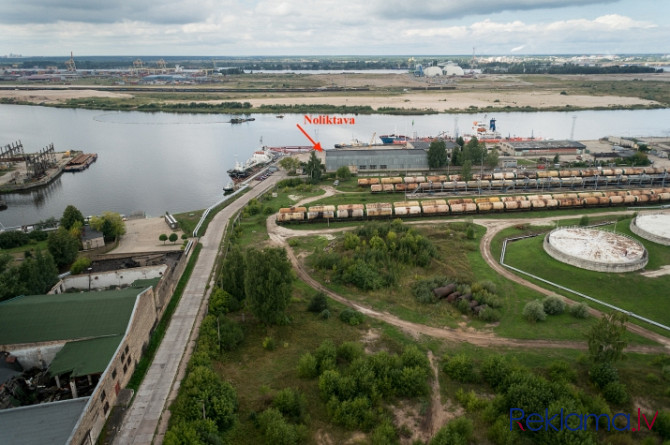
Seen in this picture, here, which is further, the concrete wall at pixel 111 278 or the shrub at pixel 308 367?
the concrete wall at pixel 111 278

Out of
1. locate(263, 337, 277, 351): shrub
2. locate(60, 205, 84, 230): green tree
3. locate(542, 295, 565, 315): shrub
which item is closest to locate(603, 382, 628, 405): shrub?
locate(542, 295, 565, 315): shrub

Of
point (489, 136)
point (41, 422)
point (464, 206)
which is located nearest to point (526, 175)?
point (464, 206)

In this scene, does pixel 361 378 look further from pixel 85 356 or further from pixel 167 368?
pixel 85 356

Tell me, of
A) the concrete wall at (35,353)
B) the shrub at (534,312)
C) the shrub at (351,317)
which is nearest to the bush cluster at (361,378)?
the shrub at (351,317)

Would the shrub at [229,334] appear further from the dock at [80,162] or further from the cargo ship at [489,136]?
the cargo ship at [489,136]

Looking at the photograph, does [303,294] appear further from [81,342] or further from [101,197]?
[101,197]

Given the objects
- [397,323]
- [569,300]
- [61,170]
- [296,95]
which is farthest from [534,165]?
[296,95]
